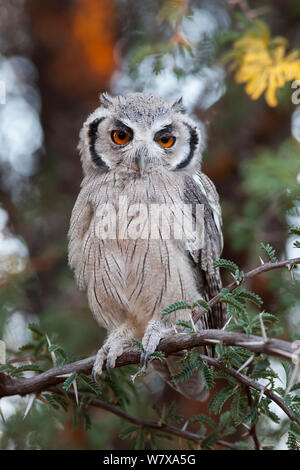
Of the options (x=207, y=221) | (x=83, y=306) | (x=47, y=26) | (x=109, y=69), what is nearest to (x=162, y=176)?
(x=207, y=221)

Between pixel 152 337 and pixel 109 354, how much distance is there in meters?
0.20

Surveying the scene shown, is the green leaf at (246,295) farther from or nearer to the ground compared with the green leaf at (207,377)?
farther from the ground

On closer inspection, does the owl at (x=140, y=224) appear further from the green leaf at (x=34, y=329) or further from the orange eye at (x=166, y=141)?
the green leaf at (x=34, y=329)

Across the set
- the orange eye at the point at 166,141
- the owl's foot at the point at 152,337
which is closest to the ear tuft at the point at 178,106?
the orange eye at the point at 166,141

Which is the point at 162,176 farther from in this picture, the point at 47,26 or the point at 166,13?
the point at 47,26

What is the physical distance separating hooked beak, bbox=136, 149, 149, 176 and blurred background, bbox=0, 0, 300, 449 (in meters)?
0.92

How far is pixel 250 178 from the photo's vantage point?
3252 mm

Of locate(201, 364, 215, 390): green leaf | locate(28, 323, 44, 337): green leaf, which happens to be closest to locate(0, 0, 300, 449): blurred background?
locate(28, 323, 44, 337): green leaf

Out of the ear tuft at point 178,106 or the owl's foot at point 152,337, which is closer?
the owl's foot at point 152,337

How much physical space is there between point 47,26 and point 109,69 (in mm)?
580

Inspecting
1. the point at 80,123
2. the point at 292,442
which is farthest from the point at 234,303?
the point at 80,123

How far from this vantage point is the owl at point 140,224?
2588 millimetres

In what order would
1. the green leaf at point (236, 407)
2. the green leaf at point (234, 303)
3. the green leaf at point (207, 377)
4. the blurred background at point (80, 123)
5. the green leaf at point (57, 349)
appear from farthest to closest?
1. the blurred background at point (80, 123)
2. the green leaf at point (57, 349)
3. the green leaf at point (236, 407)
4. the green leaf at point (207, 377)
5. the green leaf at point (234, 303)

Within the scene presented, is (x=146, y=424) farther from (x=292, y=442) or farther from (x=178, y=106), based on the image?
(x=178, y=106)
